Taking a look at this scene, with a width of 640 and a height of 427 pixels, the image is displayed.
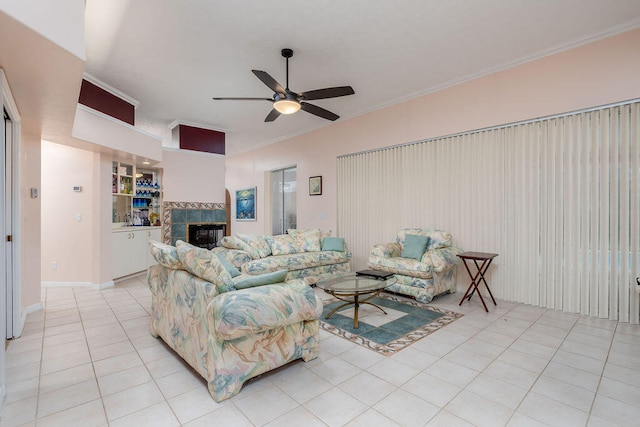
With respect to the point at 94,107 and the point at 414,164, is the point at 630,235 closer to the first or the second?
the point at 414,164

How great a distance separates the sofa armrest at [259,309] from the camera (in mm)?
1820

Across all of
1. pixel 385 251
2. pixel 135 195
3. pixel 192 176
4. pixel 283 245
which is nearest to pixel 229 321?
pixel 385 251

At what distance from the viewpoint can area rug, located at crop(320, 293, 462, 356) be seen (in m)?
2.80

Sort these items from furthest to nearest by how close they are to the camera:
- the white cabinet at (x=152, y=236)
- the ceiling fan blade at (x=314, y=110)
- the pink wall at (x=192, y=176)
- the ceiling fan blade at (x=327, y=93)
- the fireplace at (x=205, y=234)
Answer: the fireplace at (x=205, y=234) < the pink wall at (x=192, y=176) < the white cabinet at (x=152, y=236) < the ceiling fan blade at (x=314, y=110) < the ceiling fan blade at (x=327, y=93)

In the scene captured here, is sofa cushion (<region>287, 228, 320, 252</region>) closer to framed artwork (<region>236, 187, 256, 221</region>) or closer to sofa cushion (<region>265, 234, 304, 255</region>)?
sofa cushion (<region>265, 234, 304, 255</region>)

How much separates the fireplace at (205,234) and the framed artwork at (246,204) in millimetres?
1431

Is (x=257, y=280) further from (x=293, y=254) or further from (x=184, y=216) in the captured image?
(x=184, y=216)

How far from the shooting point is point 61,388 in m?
2.09

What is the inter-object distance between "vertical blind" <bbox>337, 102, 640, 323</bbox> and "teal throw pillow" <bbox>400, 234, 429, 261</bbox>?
0.46m

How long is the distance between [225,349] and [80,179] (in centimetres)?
476

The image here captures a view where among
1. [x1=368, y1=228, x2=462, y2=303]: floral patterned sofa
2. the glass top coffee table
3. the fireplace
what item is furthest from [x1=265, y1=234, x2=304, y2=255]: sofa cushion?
the fireplace

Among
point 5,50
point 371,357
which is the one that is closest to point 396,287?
point 371,357

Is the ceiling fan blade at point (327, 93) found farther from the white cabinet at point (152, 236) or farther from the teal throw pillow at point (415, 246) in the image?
the white cabinet at point (152, 236)

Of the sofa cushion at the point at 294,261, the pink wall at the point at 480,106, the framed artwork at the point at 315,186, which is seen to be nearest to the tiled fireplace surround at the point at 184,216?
the pink wall at the point at 480,106
